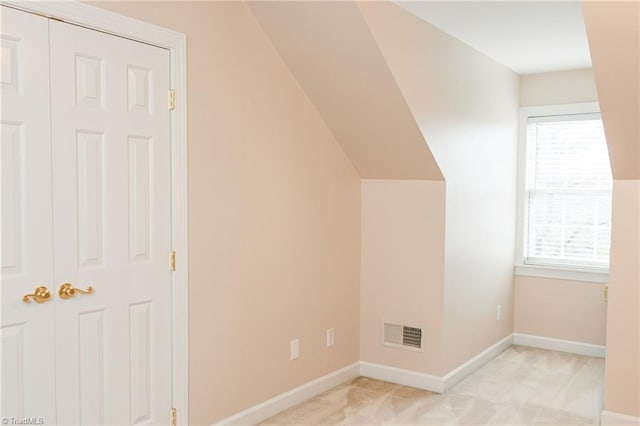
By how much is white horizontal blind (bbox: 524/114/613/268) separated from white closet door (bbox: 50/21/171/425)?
3525 millimetres

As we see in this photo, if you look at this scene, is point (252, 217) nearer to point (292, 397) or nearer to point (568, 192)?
point (292, 397)

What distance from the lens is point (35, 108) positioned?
232cm

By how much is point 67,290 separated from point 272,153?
1473 mm

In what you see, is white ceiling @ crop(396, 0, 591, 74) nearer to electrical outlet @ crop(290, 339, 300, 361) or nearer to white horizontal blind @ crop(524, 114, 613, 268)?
white horizontal blind @ crop(524, 114, 613, 268)

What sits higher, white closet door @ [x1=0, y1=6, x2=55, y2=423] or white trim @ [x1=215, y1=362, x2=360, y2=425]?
white closet door @ [x1=0, y1=6, x2=55, y2=423]

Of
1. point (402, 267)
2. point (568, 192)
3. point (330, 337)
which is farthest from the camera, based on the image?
point (568, 192)

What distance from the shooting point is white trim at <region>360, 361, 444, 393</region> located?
4.02 meters

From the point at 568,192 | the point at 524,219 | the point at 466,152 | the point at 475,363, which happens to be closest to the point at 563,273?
the point at 524,219

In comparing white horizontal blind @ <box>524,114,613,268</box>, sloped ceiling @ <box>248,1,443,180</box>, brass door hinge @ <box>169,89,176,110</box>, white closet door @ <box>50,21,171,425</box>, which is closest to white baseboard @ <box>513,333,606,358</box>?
white horizontal blind @ <box>524,114,613,268</box>

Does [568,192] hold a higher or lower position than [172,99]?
lower

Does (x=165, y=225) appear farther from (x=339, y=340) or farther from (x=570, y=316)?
(x=570, y=316)

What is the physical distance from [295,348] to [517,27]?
249 centimetres

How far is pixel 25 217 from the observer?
90.9 inches

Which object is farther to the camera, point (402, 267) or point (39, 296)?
point (402, 267)
